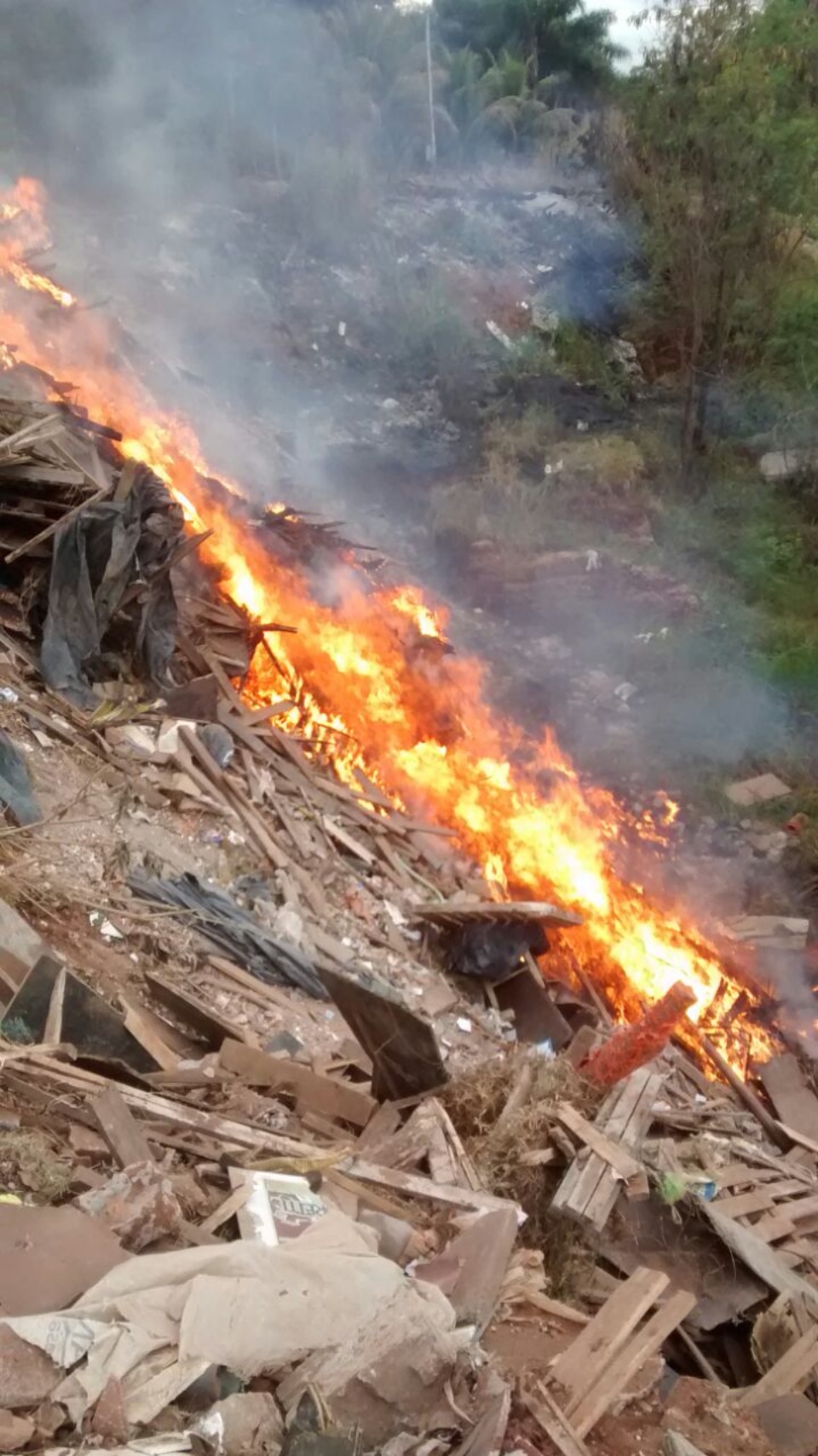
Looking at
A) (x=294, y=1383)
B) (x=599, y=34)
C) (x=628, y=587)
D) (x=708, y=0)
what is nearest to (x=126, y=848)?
(x=294, y=1383)

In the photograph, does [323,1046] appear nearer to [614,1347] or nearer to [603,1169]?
[603,1169]

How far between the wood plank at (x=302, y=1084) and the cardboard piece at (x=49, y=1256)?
1.90 m

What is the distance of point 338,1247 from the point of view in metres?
3.28

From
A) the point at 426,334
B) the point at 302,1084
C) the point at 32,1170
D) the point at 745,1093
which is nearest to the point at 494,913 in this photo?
the point at 745,1093

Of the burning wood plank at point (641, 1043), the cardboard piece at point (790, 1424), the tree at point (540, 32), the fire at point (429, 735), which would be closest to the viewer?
the cardboard piece at point (790, 1424)

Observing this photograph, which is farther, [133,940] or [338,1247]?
[133,940]

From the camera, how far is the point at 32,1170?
363 cm

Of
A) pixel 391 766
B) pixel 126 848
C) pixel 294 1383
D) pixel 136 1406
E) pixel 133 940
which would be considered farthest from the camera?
pixel 391 766

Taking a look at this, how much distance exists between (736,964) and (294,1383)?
6.82 metres

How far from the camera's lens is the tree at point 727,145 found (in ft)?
47.7

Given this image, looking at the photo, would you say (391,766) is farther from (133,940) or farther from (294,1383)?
(294,1383)

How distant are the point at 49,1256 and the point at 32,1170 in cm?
58

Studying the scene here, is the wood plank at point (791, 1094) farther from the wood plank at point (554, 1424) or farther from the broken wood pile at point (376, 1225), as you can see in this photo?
the wood plank at point (554, 1424)

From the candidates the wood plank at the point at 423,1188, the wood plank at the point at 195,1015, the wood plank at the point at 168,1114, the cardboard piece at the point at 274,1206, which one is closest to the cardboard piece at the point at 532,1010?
the wood plank at the point at 195,1015
